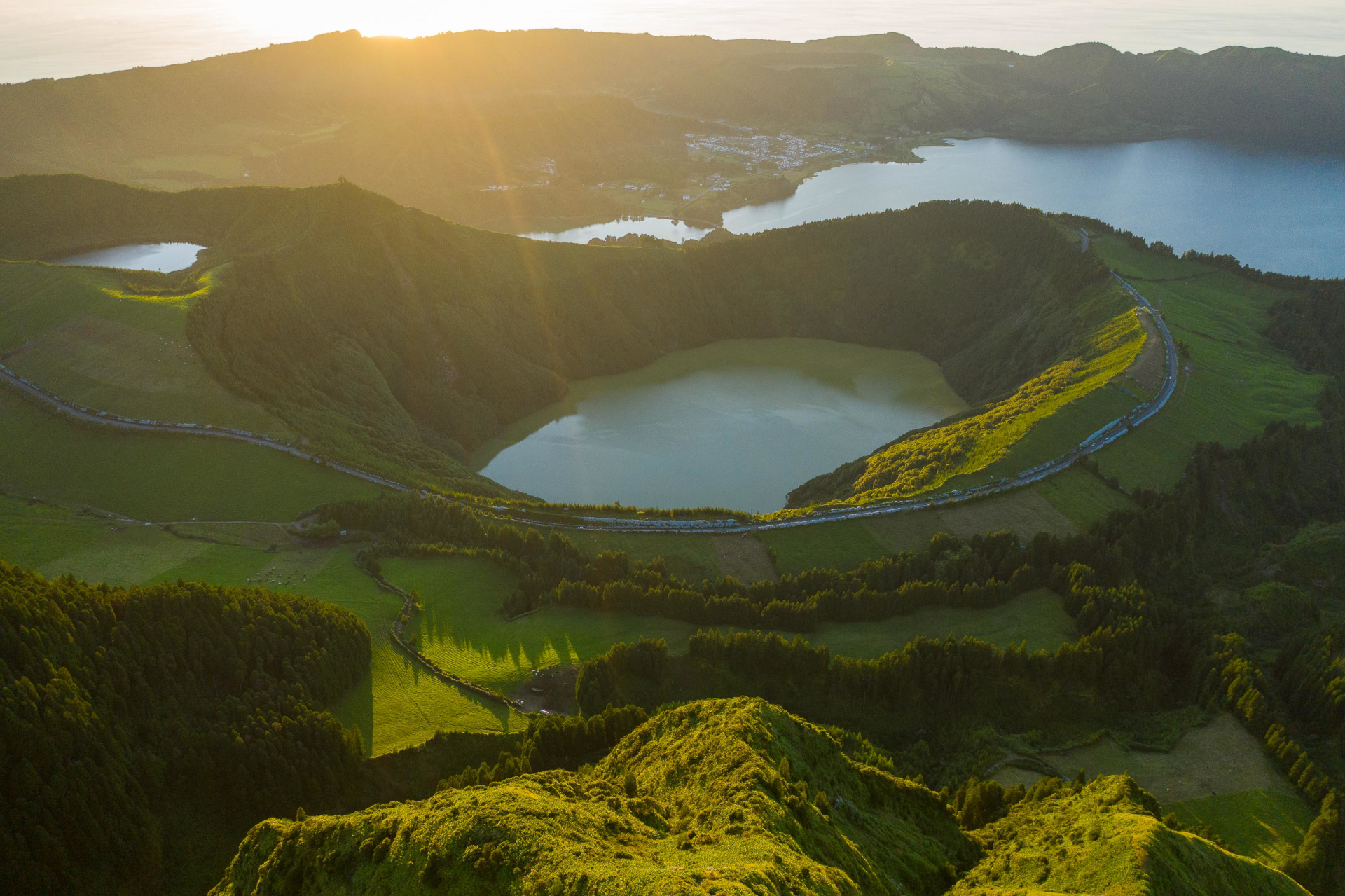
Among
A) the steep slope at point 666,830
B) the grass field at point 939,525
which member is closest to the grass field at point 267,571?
the steep slope at point 666,830

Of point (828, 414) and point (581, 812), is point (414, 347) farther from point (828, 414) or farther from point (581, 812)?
point (581, 812)

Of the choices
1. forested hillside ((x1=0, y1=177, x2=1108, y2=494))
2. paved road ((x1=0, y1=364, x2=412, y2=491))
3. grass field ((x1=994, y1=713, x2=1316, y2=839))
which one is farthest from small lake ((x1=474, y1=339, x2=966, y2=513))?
grass field ((x1=994, y1=713, x2=1316, y2=839))

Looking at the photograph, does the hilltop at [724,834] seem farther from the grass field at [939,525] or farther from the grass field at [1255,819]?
the grass field at [939,525]

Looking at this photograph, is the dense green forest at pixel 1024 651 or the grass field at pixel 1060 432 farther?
the grass field at pixel 1060 432

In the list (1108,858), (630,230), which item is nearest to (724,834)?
(1108,858)

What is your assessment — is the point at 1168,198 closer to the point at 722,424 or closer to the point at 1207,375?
the point at 1207,375
